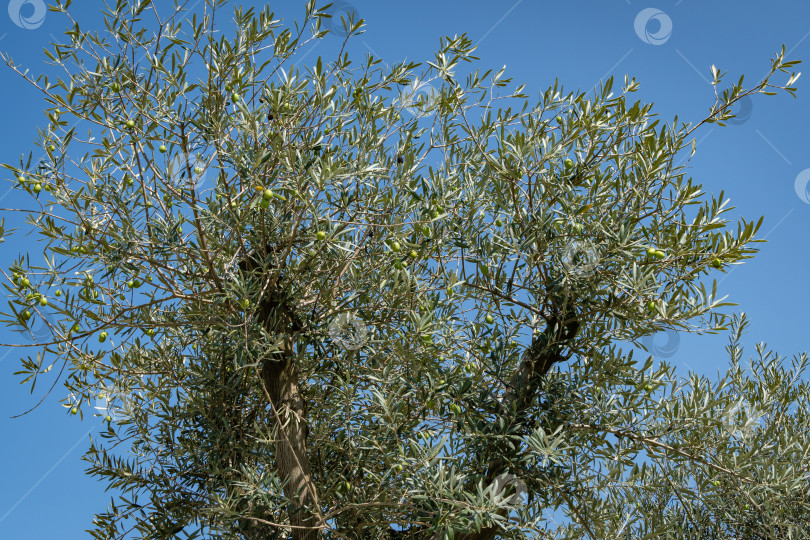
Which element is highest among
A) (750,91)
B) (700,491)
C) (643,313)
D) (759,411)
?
(750,91)

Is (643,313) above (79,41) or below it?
below

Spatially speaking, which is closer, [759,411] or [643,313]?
[643,313]

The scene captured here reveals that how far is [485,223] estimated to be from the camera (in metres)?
4.51

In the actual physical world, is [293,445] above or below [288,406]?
below

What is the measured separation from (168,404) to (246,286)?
1756 mm

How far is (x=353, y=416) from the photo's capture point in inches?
174

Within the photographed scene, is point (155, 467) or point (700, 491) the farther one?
point (155, 467)

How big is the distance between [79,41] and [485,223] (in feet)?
10.1

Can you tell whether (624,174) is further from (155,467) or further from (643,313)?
(155,467)

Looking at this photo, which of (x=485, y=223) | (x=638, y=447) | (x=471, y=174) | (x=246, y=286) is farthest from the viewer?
(x=471, y=174)

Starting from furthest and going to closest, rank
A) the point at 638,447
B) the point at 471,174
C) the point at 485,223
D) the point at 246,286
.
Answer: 1. the point at 471,174
2. the point at 485,223
3. the point at 638,447
4. the point at 246,286

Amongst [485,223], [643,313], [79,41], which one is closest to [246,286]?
[485,223]

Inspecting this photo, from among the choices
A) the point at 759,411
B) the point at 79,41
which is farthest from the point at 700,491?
the point at 79,41

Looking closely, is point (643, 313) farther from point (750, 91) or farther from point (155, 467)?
point (155, 467)
